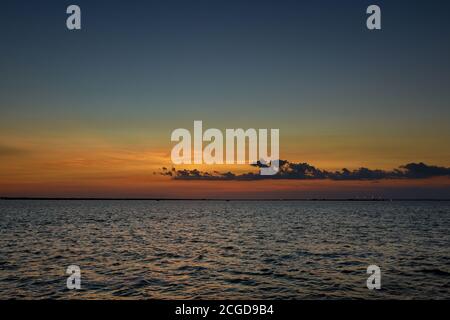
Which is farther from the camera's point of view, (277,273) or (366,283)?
(277,273)

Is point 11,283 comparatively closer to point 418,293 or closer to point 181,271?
point 181,271

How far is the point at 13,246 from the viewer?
45.4 meters

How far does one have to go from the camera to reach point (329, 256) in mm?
38500

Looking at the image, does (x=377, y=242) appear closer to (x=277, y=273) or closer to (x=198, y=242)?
(x=198, y=242)
